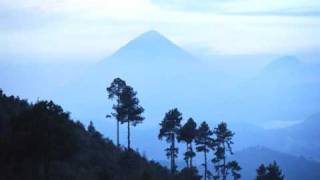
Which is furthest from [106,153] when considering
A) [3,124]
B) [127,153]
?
[3,124]

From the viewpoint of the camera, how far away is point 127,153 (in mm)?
50656

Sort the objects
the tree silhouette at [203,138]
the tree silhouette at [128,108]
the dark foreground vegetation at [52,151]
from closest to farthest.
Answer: the dark foreground vegetation at [52,151] → the tree silhouette at [128,108] → the tree silhouette at [203,138]

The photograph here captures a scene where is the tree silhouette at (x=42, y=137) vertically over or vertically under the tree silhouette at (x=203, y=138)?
under

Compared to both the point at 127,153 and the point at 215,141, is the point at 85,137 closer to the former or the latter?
the point at 127,153

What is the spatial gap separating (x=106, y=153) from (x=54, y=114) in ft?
41.4

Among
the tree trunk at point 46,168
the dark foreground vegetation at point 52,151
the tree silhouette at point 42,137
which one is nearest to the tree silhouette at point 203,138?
the dark foreground vegetation at point 52,151

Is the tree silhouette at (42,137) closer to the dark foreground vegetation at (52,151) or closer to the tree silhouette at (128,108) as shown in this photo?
the dark foreground vegetation at (52,151)

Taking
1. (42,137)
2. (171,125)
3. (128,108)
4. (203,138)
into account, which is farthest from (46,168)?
(203,138)

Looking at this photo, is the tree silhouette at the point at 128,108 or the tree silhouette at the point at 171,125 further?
the tree silhouette at the point at 171,125

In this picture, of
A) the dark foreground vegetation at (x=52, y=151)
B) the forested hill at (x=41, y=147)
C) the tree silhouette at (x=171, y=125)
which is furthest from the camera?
the tree silhouette at (x=171, y=125)

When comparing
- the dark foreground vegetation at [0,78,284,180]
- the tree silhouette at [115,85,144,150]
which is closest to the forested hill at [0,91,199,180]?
the dark foreground vegetation at [0,78,284,180]

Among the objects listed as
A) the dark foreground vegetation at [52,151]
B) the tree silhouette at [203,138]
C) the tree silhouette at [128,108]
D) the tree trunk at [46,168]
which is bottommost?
the tree trunk at [46,168]

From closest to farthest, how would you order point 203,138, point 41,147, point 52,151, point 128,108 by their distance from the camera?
point 41,147 < point 52,151 < point 128,108 < point 203,138

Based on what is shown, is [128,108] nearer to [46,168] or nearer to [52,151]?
[46,168]
